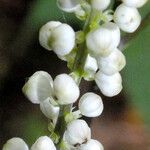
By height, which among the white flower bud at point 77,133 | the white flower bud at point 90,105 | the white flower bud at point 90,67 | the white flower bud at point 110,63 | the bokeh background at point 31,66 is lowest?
the bokeh background at point 31,66

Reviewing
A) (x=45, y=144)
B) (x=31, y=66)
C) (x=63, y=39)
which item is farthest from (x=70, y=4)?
(x=31, y=66)

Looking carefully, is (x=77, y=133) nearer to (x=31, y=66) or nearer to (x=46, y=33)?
(x=46, y=33)

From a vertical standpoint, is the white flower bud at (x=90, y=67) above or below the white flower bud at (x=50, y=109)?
above

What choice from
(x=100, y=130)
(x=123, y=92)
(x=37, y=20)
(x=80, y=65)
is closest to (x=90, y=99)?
(x=80, y=65)

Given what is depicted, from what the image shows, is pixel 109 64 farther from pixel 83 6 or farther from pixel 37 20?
pixel 37 20

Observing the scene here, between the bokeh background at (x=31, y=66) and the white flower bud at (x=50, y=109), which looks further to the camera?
the bokeh background at (x=31, y=66)

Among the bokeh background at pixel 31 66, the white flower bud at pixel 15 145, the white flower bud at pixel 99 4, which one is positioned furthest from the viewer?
the bokeh background at pixel 31 66

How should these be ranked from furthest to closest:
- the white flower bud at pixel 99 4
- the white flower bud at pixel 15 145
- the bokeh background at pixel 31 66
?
1. the bokeh background at pixel 31 66
2. the white flower bud at pixel 15 145
3. the white flower bud at pixel 99 4

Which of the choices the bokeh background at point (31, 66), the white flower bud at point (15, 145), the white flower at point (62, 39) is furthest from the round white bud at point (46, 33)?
the bokeh background at point (31, 66)

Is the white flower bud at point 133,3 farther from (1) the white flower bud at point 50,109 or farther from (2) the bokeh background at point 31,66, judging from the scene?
(2) the bokeh background at point 31,66
